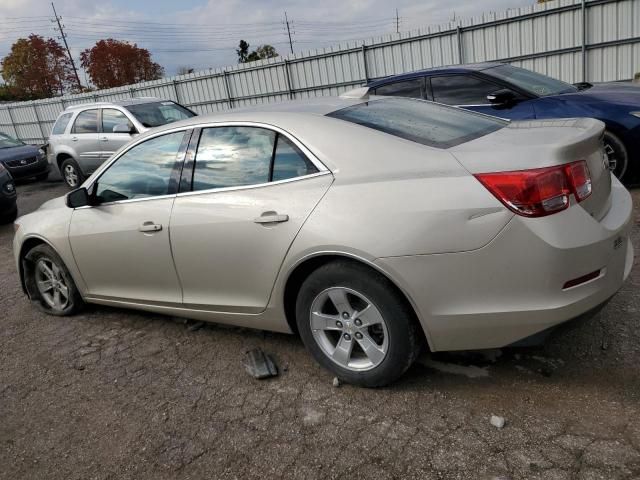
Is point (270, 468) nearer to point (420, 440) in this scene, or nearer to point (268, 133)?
point (420, 440)

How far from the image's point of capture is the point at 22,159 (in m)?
13.1

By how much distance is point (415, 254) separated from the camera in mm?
2584

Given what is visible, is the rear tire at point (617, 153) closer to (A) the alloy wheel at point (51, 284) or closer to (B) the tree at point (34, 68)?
(A) the alloy wheel at point (51, 284)

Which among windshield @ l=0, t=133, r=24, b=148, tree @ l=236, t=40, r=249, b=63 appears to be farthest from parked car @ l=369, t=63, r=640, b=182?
tree @ l=236, t=40, r=249, b=63

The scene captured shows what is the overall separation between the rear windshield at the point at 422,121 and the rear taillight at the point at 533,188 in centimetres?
42

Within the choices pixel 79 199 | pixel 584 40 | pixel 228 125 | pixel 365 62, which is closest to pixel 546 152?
pixel 228 125

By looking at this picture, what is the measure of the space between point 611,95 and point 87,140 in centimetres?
932

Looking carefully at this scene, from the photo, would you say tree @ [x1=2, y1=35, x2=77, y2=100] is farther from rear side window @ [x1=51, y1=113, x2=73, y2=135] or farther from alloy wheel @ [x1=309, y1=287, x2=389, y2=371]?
alloy wheel @ [x1=309, y1=287, x2=389, y2=371]

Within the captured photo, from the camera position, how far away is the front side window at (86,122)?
11.0 m

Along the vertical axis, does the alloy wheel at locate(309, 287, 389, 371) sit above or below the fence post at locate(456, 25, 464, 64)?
below

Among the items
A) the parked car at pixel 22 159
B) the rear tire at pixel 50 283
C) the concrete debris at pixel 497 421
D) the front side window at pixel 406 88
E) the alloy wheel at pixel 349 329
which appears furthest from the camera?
the parked car at pixel 22 159

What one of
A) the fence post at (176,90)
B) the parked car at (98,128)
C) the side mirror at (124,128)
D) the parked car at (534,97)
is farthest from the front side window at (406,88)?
the fence post at (176,90)

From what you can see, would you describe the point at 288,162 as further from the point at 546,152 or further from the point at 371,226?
the point at 546,152

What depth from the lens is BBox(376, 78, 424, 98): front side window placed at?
7.04m
